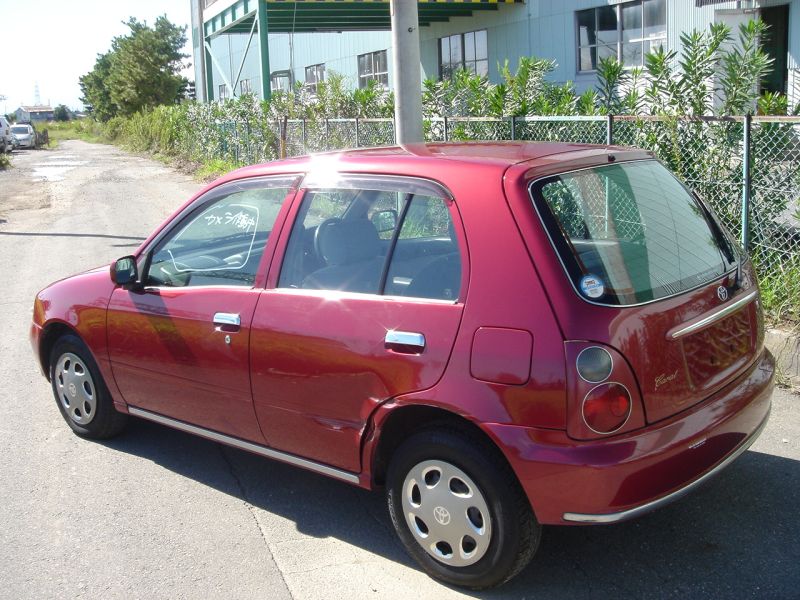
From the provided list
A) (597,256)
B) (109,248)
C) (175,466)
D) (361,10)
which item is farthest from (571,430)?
(361,10)

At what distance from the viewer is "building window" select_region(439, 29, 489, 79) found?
72.6 ft

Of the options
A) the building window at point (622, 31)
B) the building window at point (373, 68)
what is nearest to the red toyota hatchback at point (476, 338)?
the building window at point (622, 31)

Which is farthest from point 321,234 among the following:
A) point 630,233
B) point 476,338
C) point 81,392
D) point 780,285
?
point 780,285

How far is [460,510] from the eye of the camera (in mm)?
3512

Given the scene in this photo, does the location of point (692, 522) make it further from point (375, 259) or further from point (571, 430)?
point (375, 259)

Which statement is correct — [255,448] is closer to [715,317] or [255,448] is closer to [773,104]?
[715,317]

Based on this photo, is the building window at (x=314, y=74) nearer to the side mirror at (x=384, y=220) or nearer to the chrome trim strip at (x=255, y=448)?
the chrome trim strip at (x=255, y=448)

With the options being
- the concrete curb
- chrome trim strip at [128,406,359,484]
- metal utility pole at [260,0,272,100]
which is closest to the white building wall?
metal utility pole at [260,0,272,100]

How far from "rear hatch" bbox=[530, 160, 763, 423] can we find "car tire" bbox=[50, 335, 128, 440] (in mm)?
3088

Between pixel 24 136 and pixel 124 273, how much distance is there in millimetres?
52753

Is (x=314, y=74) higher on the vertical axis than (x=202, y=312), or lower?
higher

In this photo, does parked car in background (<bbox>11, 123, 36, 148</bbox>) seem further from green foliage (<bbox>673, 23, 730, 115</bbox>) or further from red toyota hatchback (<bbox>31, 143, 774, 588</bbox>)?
red toyota hatchback (<bbox>31, 143, 774, 588</bbox>)

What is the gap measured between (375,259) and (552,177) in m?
0.85

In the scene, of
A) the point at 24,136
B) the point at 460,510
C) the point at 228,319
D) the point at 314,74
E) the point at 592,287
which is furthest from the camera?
the point at 24,136
